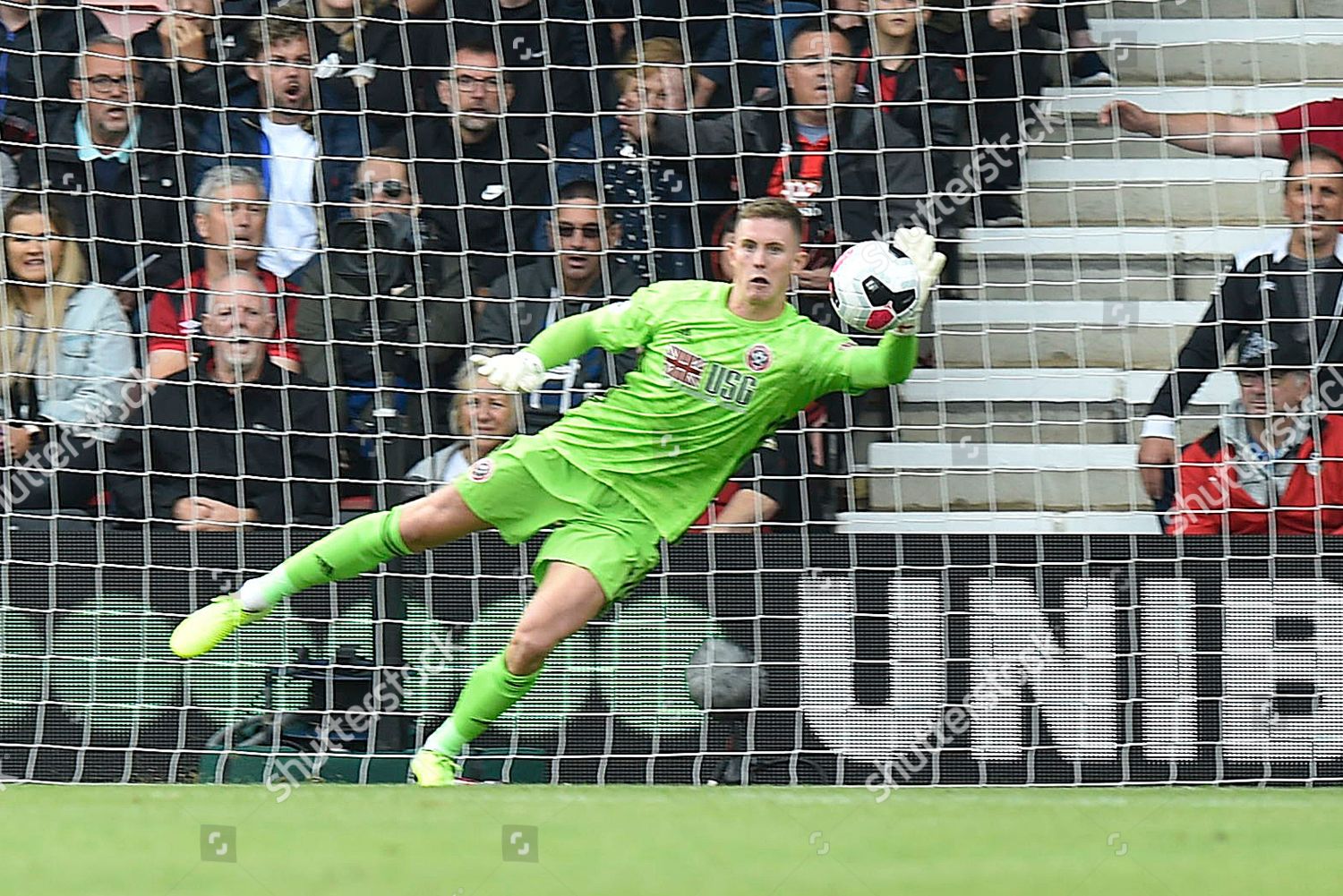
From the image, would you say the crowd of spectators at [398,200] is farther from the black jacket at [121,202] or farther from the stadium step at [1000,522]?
the stadium step at [1000,522]

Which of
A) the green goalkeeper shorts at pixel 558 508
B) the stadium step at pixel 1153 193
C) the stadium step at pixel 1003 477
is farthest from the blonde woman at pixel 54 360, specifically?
the stadium step at pixel 1153 193

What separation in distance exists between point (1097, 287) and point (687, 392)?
1814 mm

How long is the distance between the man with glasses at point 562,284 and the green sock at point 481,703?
1.07 meters

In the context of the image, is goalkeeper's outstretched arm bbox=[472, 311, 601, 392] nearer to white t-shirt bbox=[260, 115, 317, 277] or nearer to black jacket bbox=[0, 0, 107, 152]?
white t-shirt bbox=[260, 115, 317, 277]

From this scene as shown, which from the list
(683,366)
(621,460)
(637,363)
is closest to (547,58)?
(637,363)

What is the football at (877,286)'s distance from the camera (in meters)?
3.98

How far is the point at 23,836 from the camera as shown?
4.21 m

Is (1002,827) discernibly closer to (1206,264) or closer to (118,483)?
(1206,264)

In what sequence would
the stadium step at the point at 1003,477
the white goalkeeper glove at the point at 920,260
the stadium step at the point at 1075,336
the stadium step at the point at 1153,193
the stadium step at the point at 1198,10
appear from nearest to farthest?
the white goalkeeper glove at the point at 920,260
the stadium step at the point at 1003,477
the stadium step at the point at 1075,336
the stadium step at the point at 1153,193
the stadium step at the point at 1198,10

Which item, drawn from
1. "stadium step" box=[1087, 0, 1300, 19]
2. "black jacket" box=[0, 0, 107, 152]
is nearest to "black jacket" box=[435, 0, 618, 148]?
"black jacket" box=[0, 0, 107, 152]

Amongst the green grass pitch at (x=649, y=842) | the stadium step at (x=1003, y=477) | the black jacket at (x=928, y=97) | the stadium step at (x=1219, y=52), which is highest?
the stadium step at (x=1219, y=52)

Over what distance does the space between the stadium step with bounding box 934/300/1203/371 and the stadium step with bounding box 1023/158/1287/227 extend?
296mm

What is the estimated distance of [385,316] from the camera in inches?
205

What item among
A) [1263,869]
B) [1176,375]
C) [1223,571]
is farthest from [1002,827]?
[1176,375]
